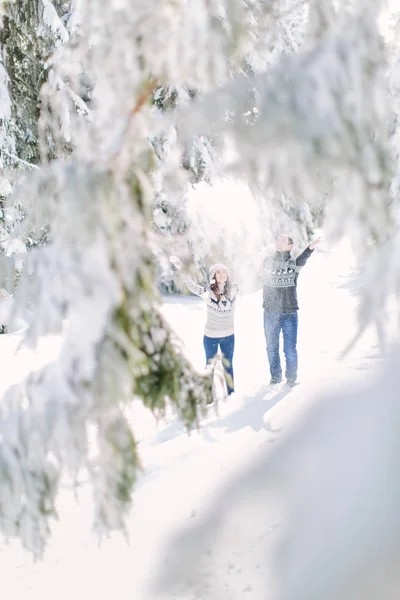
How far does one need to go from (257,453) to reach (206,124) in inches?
127

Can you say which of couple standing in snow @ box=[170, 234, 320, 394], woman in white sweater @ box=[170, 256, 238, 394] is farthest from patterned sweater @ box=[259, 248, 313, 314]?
woman in white sweater @ box=[170, 256, 238, 394]

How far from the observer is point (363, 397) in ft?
14.4

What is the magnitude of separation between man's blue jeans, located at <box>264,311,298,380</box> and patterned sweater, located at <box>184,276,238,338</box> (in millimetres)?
506

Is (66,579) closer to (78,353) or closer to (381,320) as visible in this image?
(78,353)

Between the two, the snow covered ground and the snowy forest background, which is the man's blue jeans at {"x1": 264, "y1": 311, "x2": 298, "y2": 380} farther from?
the snowy forest background

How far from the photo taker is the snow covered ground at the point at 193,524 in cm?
340

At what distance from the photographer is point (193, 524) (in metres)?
3.83

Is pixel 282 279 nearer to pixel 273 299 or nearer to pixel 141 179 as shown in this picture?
pixel 273 299

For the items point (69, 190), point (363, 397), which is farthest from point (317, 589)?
point (69, 190)

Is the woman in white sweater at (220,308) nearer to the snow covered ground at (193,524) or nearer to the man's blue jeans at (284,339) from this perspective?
the man's blue jeans at (284,339)

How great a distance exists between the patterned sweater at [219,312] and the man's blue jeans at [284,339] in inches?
19.9

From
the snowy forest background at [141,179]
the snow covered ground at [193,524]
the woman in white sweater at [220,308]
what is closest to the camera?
the snowy forest background at [141,179]

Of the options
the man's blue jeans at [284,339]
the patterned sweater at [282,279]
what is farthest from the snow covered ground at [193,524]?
the patterned sweater at [282,279]

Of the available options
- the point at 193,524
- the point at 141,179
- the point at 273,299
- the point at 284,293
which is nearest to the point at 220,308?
the point at 273,299
